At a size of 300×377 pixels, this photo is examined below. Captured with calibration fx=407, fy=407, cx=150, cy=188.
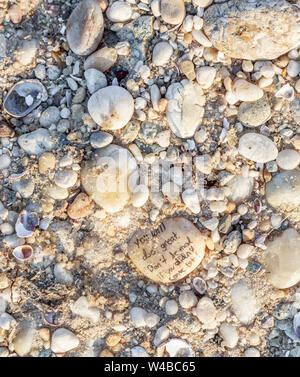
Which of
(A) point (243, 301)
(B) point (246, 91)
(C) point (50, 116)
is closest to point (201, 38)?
(B) point (246, 91)

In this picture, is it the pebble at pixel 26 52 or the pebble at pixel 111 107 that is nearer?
the pebble at pixel 111 107

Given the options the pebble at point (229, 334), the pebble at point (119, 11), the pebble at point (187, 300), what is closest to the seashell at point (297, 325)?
the pebble at point (229, 334)

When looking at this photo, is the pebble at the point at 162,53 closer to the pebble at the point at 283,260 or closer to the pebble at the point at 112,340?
the pebble at the point at 283,260

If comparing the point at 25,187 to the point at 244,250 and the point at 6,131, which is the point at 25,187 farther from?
the point at 244,250

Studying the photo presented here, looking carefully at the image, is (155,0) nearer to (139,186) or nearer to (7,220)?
(139,186)

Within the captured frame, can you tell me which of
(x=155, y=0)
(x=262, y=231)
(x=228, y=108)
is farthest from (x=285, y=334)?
(x=155, y=0)

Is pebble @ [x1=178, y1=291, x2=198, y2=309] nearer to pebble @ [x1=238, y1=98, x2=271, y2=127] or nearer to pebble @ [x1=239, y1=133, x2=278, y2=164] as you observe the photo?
pebble @ [x1=239, y1=133, x2=278, y2=164]
